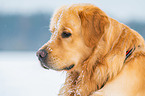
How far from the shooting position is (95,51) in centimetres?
235

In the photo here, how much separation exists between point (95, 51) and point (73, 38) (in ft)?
1.02

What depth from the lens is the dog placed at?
86.6 inches

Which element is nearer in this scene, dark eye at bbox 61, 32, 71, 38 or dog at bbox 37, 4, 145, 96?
dog at bbox 37, 4, 145, 96

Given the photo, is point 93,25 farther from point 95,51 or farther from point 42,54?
point 42,54

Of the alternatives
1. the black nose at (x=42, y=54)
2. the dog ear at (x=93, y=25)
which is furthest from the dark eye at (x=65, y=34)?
the black nose at (x=42, y=54)

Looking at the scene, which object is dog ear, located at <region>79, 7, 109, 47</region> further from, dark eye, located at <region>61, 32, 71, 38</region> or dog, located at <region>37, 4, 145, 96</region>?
dark eye, located at <region>61, 32, 71, 38</region>

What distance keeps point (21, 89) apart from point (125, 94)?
3.33 metres

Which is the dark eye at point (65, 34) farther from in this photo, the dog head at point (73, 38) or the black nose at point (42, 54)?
the black nose at point (42, 54)

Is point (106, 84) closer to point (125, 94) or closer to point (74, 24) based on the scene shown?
point (125, 94)

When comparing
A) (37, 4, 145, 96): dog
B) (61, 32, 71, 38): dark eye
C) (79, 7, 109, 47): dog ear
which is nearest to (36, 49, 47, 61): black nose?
(37, 4, 145, 96): dog

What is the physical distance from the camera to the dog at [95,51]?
220 centimetres

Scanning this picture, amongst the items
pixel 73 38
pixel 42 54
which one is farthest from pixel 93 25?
pixel 42 54

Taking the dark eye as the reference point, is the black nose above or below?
below

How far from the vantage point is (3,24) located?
21.8 metres
